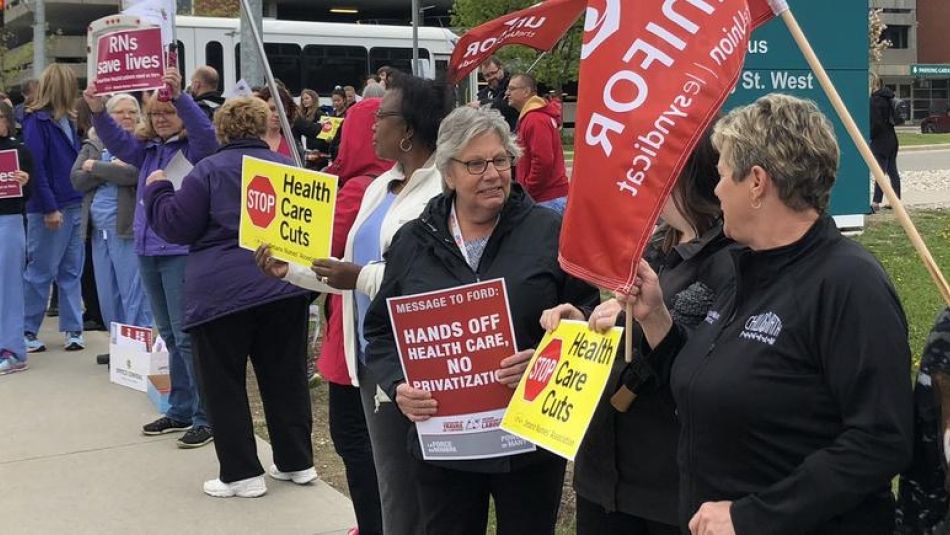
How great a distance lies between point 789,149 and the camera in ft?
8.27

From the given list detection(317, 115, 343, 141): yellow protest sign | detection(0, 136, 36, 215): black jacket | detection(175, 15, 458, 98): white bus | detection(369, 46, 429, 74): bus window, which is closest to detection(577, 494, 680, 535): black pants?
detection(0, 136, 36, 215): black jacket

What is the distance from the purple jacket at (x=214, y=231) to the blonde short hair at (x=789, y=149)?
11.5 ft

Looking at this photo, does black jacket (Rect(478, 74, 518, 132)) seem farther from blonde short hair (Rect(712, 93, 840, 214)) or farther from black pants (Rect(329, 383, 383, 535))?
blonde short hair (Rect(712, 93, 840, 214))

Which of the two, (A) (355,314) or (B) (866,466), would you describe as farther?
(A) (355,314)

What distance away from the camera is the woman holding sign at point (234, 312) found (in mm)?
5625

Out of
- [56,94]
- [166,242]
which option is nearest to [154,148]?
[166,242]

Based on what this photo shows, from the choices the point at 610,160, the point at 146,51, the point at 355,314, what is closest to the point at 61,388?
the point at 146,51

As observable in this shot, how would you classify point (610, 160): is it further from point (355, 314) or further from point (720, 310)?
point (355, 314)

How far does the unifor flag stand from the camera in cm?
274

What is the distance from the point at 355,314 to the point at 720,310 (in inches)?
79.5

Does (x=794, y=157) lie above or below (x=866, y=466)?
above

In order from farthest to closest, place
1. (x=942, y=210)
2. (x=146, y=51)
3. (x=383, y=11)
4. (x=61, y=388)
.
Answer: (x=383, y=11) < (x=942, y=210) < (x=61, y=388) < (x=146, y=51)

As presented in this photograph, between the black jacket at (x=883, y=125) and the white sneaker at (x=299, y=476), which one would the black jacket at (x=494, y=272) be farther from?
the black jacket at (x=883, y=125)

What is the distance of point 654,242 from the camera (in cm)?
336
